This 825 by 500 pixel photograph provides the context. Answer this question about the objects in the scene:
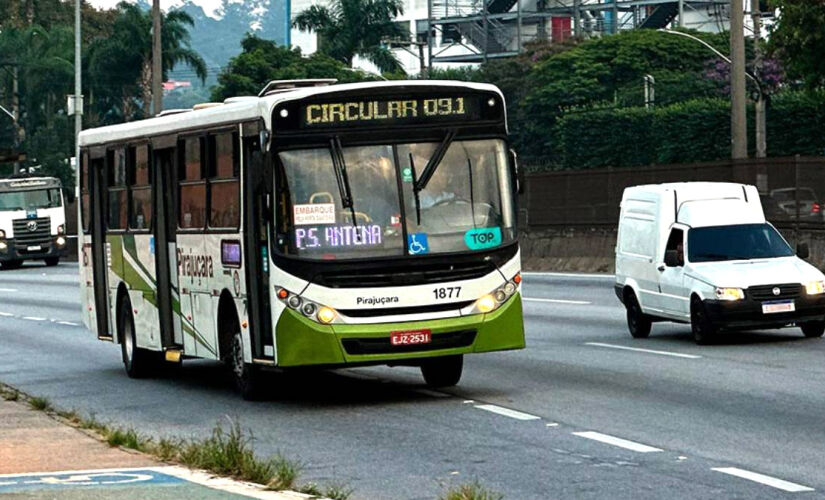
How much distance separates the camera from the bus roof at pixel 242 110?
16922 millimetres

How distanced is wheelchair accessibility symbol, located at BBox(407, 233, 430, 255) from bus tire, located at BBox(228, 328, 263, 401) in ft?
6.39

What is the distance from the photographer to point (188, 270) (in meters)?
19.4

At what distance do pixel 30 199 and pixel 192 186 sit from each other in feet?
164

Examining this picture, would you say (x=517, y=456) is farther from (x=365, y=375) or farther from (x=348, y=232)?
(x=365, y=375)

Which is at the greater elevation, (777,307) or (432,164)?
(432,164)

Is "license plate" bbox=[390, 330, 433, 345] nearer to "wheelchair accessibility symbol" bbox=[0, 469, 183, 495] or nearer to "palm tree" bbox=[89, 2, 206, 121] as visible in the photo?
"wheelchair accessibility symbol" bbox=[0, 469, 183, 495]

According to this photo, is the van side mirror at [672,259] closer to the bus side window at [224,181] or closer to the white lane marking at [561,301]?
the bus side window at [224,181]

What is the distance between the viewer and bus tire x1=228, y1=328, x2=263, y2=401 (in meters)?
17.8

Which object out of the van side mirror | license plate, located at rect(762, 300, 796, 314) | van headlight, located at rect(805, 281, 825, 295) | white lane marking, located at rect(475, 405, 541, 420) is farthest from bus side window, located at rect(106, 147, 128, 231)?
van headlight, located at rect(805, 281, 825, 295)

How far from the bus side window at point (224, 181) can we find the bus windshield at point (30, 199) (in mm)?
49857

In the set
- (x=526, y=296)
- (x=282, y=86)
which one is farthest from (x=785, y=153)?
Result: (x=282, y=86)

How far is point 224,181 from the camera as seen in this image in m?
18.1

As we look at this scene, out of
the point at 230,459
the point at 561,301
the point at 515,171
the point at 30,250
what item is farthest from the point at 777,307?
the point at 30,250

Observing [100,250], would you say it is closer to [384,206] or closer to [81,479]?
[384,206]
